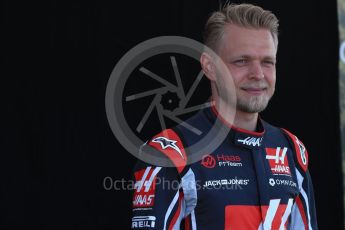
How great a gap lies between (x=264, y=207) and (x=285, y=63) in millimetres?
1047

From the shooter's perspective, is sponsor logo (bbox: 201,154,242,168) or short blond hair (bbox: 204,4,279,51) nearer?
sponsor logo (bbox: 201,154,242,168)

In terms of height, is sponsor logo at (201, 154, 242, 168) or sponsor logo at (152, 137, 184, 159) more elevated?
sponsor logo at (152, 137, 184, 159)

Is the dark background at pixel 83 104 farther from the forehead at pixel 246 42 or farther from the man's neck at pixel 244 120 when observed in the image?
the man's neck at pixel 244 120

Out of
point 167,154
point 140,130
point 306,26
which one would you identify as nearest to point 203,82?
point 140,130

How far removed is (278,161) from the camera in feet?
7.23

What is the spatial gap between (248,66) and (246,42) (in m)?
0.09

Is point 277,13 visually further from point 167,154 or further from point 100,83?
point 167,154

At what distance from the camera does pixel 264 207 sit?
2043 mm

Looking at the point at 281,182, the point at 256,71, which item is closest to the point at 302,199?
the point at 281,182

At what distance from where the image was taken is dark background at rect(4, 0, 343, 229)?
8.30ft

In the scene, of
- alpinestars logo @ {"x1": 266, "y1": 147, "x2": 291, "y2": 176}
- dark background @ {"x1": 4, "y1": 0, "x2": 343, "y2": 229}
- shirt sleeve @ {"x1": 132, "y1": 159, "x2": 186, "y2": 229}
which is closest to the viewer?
shirt sleeve @ {"x1": 132, "y1": 159, "x2": 186, "y2": 229}

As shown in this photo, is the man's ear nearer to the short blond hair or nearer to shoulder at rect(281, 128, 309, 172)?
the short blond hair

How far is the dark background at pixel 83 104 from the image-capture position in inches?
99.7

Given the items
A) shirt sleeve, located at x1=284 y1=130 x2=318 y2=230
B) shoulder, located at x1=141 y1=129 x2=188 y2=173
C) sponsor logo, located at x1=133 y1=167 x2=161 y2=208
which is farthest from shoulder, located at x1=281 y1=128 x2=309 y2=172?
sponsor logo, located at x1=133 y1=167 x2=161 y2=208
